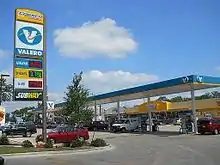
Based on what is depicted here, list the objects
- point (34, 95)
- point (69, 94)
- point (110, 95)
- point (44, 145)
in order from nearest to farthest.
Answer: point (44, 145), point (34, 95), point (69, 94), point (110, 95)

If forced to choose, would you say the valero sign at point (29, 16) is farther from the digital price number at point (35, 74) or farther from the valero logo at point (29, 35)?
the digital price number at point (35, 74)

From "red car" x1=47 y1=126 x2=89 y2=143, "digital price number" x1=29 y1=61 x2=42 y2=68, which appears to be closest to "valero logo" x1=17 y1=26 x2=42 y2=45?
"digital price number" x1=29 y1=61 x2=42 y2=68

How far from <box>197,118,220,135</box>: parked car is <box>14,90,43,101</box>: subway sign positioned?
21270mm

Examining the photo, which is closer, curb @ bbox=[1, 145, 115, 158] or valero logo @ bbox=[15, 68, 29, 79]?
curb @ bbox=[1, 145, 115, 158]

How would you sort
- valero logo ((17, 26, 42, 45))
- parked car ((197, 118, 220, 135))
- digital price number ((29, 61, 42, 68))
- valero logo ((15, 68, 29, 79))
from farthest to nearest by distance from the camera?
1. parked car ((197, 118, 220, 135))
2. digital price number ((29, 61, 42, 68))
3. valero logo ((17, 26, 42, 45))
4. valero logo ((15, 68, 29, 79))

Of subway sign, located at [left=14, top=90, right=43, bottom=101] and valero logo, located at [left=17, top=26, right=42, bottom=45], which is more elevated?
valero logo, located at [left=17, top=26, right=42, bottom=45]

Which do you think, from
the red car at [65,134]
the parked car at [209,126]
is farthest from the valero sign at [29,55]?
the parked car at [209,126]

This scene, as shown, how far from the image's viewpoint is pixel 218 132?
43.7 meters

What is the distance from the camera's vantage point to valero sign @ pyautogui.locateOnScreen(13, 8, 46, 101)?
2761 centimetres

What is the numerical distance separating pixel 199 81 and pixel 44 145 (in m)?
20.5

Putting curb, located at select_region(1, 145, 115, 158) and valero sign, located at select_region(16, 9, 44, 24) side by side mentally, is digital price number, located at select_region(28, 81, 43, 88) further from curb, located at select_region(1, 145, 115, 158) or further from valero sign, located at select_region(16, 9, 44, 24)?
curb, located at select_region(1, 145, 115, 158)

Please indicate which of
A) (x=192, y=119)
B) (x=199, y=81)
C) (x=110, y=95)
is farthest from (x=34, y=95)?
(x=110, y=95)

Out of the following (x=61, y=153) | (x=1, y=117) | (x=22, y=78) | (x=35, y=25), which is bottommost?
(x=61, y=153)

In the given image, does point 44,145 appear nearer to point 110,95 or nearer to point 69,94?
point 69,94
